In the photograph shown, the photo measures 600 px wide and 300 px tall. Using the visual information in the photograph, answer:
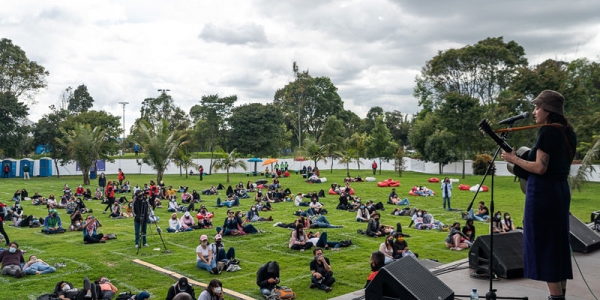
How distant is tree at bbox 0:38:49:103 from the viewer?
4819cm

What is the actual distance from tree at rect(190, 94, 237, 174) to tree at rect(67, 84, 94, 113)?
25.5 m

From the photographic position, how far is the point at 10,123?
4412 cm

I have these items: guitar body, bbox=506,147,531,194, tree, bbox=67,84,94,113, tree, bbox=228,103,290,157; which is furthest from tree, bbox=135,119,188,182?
tree, bbox=67,84,94,113

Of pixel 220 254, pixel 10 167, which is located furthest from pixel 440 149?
pixel 10 167

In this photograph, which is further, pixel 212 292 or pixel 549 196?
pixel 212 292

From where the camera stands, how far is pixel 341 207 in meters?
23.3

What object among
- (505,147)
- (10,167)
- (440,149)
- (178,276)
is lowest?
(178,276)

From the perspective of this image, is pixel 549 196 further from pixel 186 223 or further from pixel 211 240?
pixel 186 223

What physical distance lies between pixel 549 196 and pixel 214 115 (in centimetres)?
5030

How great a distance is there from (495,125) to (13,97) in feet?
129

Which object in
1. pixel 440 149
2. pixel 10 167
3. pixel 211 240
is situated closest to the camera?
pixel 211 240

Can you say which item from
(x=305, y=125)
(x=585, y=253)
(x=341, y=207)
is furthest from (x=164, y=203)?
(x=305, y=125)

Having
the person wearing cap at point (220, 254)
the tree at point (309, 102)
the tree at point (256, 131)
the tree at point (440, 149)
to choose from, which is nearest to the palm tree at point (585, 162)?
the person wearing cap at point (220, 254)

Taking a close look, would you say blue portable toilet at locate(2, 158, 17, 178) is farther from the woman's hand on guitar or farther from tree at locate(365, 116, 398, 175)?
the woman's hand on guitar
